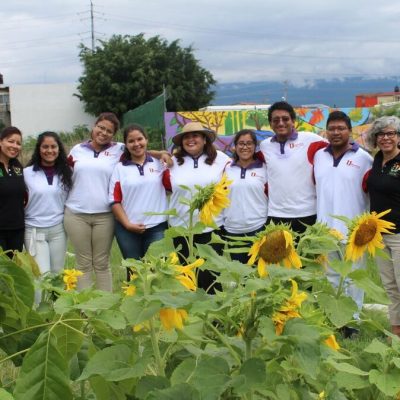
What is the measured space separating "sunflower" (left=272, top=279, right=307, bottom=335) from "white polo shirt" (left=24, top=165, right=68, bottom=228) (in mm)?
3777

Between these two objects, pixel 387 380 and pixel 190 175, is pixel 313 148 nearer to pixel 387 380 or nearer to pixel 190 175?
pixel 190 175

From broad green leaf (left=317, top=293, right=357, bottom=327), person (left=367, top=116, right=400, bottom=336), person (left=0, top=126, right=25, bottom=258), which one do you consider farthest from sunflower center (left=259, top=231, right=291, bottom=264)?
person (left=0, top=126, right=25, bottom=258)

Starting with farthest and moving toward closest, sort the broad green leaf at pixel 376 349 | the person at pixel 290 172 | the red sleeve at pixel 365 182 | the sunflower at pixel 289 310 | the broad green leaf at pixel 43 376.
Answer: the person at pixel 290 172, the red sleeve at pixel 365 182, the broad green leaf at pixel 376 349, the sunflower at pixel 289 310, the broad green leaf at pixel 43 376

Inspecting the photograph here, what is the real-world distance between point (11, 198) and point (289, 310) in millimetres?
3741

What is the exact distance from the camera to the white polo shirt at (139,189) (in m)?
4.60

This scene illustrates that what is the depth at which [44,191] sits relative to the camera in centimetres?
465

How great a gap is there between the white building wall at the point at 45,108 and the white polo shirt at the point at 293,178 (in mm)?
36023

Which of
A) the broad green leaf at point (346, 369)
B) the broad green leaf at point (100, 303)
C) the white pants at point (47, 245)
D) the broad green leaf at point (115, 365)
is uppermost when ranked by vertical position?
the broad green leaf at point (100, 303)

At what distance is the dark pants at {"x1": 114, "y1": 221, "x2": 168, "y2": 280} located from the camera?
467 centimetres

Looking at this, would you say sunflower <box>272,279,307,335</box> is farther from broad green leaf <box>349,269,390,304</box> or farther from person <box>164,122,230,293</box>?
person <box>164,122,230,293</box>

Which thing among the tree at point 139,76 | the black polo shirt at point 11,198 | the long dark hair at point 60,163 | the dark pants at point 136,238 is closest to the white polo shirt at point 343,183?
the dark pants at point 136,238

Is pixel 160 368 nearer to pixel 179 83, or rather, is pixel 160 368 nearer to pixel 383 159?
pixel 383 159

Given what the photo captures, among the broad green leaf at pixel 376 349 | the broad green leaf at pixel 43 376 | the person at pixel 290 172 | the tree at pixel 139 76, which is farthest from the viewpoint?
the tree at pixel 139 76

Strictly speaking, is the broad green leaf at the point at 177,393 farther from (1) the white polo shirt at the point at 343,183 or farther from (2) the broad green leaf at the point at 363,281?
(1) the white polo shirt at the point at 343,183
